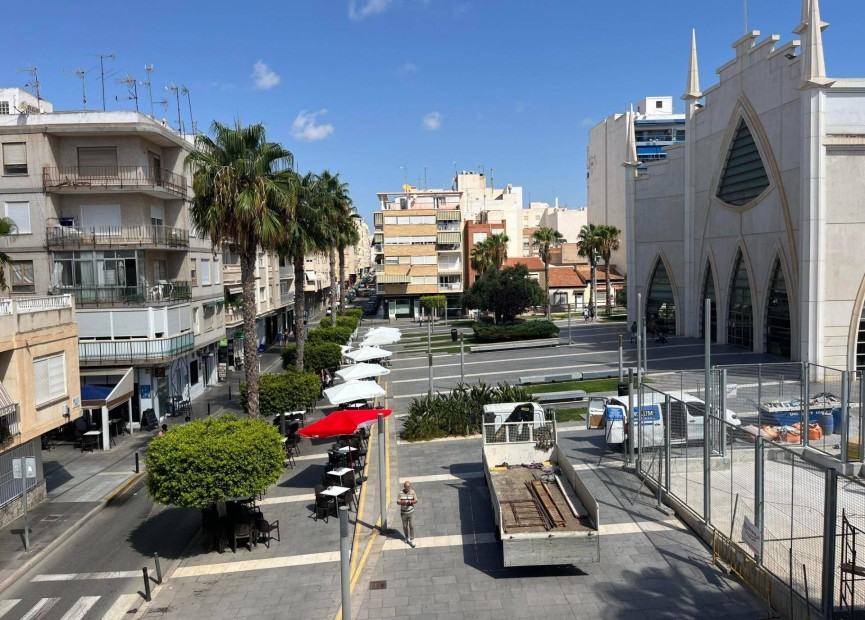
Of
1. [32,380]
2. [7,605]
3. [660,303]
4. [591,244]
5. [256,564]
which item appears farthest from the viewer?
[591,244]

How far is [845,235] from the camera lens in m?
31.4

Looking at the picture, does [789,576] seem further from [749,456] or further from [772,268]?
[772,268]

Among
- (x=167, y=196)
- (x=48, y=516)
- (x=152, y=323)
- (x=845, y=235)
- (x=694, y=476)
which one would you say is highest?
(x=167, y=196)

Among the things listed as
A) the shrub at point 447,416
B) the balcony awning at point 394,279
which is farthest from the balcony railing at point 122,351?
the balcony awning at point 394,279

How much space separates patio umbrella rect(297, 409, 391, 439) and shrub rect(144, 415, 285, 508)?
3.56 meters

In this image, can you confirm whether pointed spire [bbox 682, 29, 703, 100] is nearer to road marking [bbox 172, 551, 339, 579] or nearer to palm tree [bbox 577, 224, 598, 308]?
palm tree [bbox 577, 224, 598, 308]

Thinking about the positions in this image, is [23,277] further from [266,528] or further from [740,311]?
[740,311]

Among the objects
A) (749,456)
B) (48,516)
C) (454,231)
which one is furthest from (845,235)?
(454,231)

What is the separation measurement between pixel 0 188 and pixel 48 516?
16339mm

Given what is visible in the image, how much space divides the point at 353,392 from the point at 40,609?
1141 cm

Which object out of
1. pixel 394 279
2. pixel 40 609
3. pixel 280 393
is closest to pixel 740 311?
pixel 280 393

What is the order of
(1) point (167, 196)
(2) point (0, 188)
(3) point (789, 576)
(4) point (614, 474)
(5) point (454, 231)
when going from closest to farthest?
1. (3) point (789, 576)
2. (4) point (614, 474)
3. (2) point (0, 188)
4. (1) point (167, 196)
5. (5) point (454, 231)

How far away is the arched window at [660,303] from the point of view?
50312mm

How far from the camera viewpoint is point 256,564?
14055 mm
